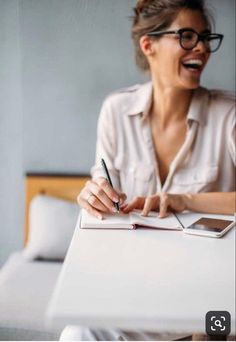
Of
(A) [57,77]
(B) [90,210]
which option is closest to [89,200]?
(B) [90,210]

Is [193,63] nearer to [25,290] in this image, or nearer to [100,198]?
[100,198]

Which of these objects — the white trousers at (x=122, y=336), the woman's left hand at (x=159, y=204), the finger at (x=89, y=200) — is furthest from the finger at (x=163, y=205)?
the white trousers at (x=122, y=336)

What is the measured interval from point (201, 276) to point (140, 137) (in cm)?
32

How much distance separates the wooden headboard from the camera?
80cm

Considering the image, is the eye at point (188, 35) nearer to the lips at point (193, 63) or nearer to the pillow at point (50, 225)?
the lips at point (193, 63)

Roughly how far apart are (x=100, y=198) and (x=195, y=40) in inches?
13.1

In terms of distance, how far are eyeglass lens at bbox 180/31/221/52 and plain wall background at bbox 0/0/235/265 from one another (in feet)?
0.05

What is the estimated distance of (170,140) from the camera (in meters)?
0.83

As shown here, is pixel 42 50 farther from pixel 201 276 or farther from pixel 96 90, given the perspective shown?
pixel 201 276

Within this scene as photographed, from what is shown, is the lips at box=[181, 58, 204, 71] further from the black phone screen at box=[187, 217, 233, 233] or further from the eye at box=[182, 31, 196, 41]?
the black phone screen at box=[187, 217, 233, 233]

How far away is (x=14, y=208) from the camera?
0.80 meters

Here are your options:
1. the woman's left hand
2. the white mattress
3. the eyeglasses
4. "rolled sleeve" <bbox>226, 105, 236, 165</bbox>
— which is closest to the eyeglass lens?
the eyeglasses

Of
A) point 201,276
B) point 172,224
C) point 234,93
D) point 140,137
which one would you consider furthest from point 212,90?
point 201,276

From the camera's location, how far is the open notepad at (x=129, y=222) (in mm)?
708
